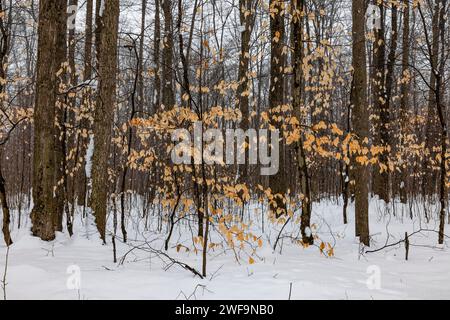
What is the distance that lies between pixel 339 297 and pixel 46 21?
5.45 meters

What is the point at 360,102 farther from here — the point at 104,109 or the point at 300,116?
the point at 104,109

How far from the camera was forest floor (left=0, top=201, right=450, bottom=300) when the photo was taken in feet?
11.1

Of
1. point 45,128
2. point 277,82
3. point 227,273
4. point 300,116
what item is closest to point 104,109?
point 45,128

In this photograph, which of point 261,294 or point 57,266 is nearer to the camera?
point 261,294

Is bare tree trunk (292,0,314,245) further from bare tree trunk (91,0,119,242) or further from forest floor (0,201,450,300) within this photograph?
bare tree trunk (91,0,119,242)

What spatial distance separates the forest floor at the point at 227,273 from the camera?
337 cm

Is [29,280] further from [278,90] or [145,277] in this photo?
[278,90]

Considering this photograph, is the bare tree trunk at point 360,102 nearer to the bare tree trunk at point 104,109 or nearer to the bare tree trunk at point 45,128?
the bare tree trunk at point 104,109

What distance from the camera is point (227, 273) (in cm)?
416

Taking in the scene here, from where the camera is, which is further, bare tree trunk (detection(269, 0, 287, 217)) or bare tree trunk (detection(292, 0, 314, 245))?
bare tree trunk (detection(269, 0, 287, 217))

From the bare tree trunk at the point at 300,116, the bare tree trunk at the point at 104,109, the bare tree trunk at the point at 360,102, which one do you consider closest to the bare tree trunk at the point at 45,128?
the bare tree trunk at the point at 104,109

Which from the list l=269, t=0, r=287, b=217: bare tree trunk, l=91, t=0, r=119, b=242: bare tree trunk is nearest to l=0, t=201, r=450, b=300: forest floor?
l=91, t=0, r=119, b=242: bare tree trunk
